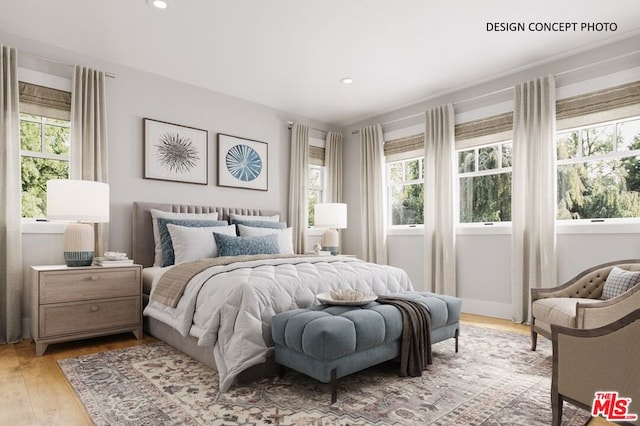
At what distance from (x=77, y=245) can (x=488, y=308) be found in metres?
4.23

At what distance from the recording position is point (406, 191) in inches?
221

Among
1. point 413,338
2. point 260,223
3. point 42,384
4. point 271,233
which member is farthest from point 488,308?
point 42,384

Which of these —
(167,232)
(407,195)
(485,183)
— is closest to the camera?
(167,232)

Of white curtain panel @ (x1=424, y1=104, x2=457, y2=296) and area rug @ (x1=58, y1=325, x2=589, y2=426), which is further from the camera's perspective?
white curtain panel @ (x1=424, y1=104, x2=457, y2=296)

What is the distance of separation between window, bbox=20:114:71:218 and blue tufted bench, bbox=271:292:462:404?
9.35 ft

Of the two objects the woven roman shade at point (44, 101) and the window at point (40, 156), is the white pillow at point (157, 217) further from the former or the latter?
the woven roman shade at point (44, 101)

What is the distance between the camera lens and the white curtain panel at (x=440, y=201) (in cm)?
478

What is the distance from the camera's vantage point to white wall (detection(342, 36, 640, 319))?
3.63 m

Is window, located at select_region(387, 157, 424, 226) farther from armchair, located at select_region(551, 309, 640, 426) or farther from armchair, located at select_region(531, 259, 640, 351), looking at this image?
armchair, located at select_region(551, 309, 640, 426)

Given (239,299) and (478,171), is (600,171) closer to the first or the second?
(478,171)

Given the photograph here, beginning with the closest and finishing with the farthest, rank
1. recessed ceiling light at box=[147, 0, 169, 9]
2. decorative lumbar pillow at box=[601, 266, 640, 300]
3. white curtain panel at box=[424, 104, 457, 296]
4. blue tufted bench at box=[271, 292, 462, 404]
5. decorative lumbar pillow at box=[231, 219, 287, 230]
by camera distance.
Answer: blue tufted bench at box=[271, 292, 462, 404] < decorative lumbar pillow at box=[601, 266, 640, 300] < recessed ceiling light at box=[147, 0, 169, 9] < decorative lumbar pillow at box=[231, 219, 287, 230] < white curtain panel at box=[424, 104, 457, 296]

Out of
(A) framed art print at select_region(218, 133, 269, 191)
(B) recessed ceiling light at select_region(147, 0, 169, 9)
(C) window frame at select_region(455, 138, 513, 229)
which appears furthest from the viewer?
(A) framed art print at select_region(218, 133, 269, 191)

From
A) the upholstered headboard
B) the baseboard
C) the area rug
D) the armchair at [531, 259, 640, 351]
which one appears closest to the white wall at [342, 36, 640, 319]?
the baseboard

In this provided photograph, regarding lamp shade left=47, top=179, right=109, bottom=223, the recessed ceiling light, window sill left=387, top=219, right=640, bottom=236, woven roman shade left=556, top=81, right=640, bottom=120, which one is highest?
the recessed ceiling light
